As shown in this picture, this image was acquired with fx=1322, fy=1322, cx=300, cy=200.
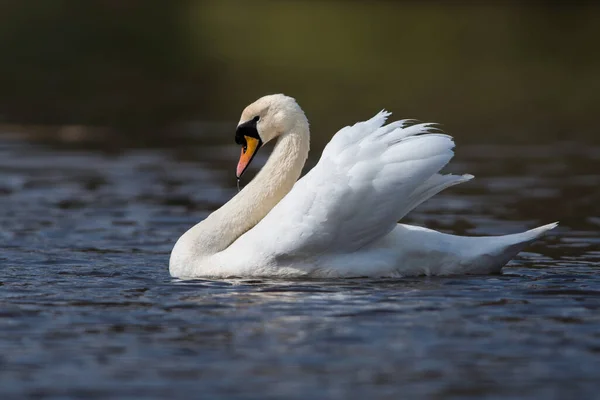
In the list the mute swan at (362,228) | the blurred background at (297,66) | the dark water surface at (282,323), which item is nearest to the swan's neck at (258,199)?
the mute swan at (362,228)

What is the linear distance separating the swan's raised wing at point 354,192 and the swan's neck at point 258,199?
740mm

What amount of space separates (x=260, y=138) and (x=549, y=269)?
2.69 metres

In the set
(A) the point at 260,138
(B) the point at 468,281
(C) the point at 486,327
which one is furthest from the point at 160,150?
(C) the point at 486,327

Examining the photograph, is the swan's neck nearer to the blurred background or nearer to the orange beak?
the orange beak

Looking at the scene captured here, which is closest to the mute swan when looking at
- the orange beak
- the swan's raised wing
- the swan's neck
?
the swan's raised wing

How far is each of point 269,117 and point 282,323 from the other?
2805 mm

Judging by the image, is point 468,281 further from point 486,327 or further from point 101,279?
point 101,279

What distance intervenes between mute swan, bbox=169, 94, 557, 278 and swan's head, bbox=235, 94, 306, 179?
70 centimetres

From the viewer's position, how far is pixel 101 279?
10.8 m

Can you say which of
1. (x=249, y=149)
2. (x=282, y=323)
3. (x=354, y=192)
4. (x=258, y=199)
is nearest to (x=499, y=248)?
(x=354, y=192)

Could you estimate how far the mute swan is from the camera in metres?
10.3

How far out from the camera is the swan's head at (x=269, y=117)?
1116 cm

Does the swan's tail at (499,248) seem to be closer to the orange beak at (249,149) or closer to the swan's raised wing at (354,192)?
the swan's raised wing at (354,192)

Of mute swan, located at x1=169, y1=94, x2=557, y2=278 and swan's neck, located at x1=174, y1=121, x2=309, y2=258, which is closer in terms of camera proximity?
mute swan, located at x1=169, y1=94, x2=557, y2=278
